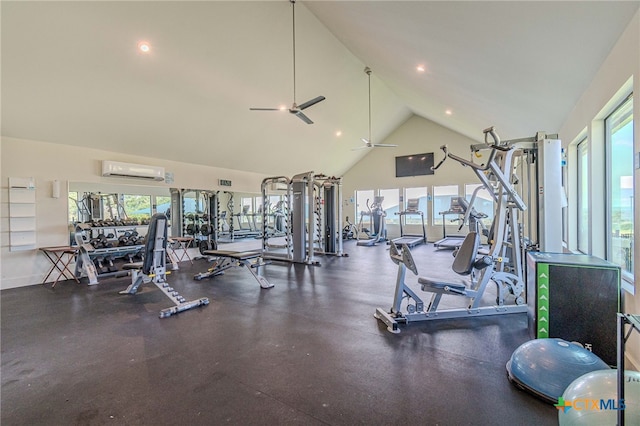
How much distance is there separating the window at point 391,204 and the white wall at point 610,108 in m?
7.29

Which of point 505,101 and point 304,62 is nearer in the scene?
point 505,101

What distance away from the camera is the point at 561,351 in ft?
5.74

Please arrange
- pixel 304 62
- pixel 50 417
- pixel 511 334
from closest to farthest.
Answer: pixel 50 417, pixel 511 334, pixel 304 62

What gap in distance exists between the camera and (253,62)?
5125 millimetres

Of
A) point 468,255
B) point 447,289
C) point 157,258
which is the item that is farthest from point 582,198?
point 157,258

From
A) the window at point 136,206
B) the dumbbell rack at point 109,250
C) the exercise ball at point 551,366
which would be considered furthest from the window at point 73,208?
the exercise ball at point 551,366

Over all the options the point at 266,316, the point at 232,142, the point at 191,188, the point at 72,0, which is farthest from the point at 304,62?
the point at 266,316

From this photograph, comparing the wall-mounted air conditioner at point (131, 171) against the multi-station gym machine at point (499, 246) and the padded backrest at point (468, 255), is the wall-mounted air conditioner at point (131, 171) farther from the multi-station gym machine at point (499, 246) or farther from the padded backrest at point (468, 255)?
the padded backrest at point (468, 255)

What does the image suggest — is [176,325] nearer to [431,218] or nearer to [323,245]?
[323,245]

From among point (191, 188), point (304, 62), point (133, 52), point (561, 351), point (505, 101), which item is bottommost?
point (561, 351)

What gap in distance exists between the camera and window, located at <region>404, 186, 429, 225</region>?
1058 cm

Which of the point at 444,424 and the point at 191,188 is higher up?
the point at 191,188

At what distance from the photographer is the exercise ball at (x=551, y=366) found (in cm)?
167

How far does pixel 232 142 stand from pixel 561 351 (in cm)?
689
